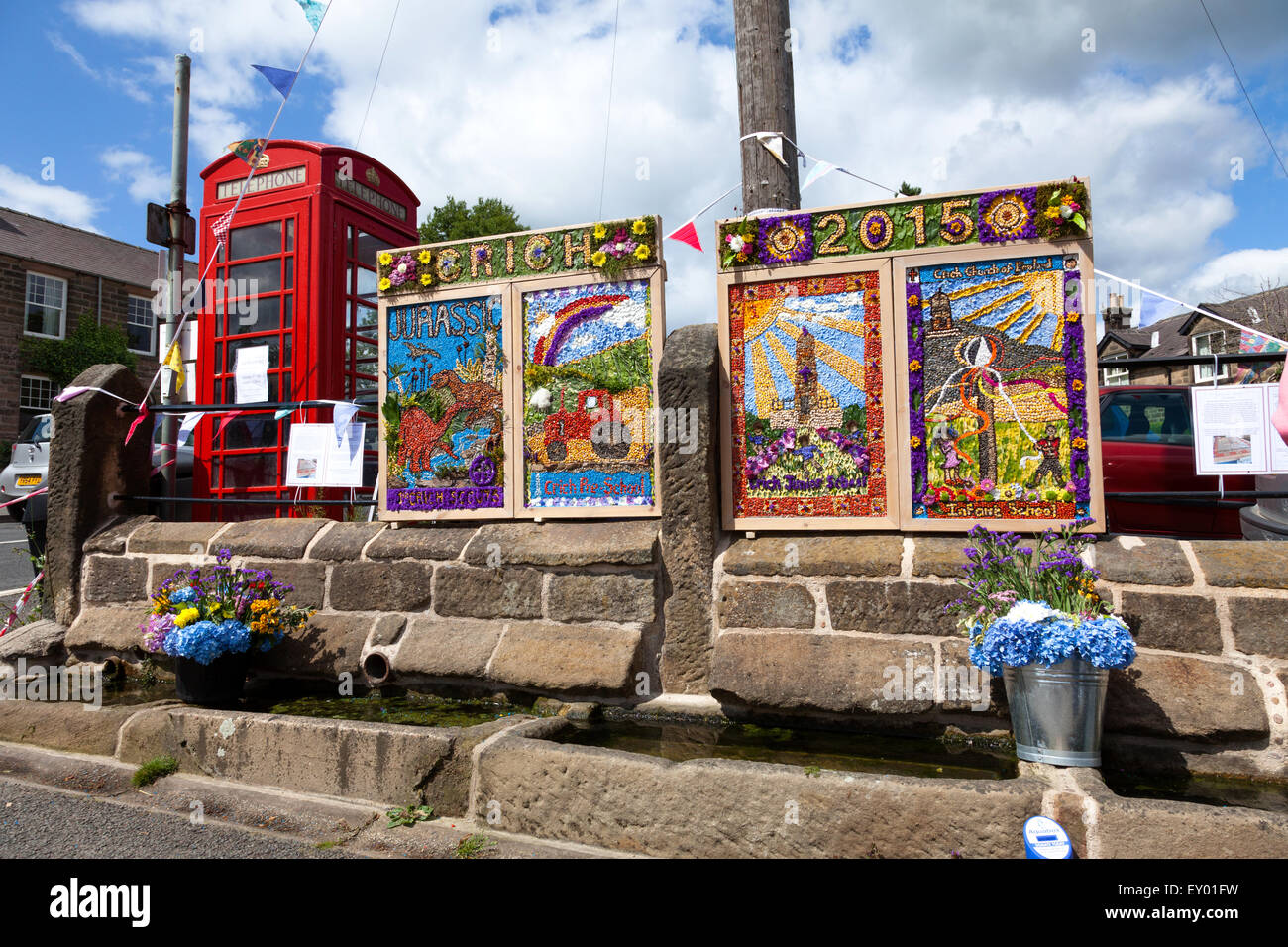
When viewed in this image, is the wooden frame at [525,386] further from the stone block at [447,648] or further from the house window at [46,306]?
the house window at [46,306]

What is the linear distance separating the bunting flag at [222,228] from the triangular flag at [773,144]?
4802 millimetres

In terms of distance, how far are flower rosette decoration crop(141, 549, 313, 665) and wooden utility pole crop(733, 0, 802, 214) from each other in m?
3.69

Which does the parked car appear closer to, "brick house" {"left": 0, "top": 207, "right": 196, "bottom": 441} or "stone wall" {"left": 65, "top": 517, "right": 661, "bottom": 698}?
"stone wall" {"left": 65, "top": 517, "right": 661, "bottom": 698}

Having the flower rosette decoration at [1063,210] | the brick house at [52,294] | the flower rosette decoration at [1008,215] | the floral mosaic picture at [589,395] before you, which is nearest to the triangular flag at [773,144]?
the floral mosaic picture at [589,395]

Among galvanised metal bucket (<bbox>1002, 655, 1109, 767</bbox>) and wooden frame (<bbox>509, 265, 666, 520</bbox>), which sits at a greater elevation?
wooden frame (<bbox>509, 265, 666, 520</bbox>)

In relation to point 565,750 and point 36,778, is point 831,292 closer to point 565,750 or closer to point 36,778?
point 565,750

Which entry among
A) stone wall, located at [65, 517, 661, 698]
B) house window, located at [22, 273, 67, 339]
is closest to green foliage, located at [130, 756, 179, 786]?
stone wall, located at [65, 517, 661, 698]

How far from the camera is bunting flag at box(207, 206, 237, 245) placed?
704 centimetres

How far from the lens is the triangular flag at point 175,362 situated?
6.61 meters

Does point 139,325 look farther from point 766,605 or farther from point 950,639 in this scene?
point 950,639
